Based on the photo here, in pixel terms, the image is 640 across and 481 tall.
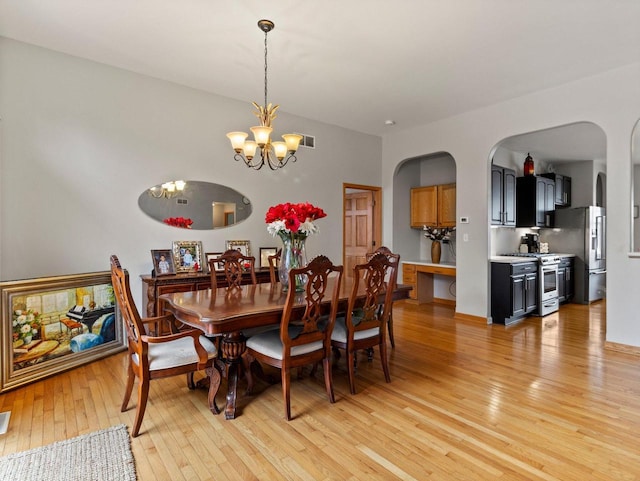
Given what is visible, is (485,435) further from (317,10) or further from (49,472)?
(317,10)

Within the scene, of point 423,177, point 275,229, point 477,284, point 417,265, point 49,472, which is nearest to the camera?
point 49,472

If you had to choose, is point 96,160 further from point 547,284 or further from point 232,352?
point 547,284

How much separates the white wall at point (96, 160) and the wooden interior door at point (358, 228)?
6.84 ft

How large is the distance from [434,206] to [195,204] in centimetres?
394

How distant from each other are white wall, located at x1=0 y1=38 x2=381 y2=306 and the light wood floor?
116 cm

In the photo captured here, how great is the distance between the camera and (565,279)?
630 cm

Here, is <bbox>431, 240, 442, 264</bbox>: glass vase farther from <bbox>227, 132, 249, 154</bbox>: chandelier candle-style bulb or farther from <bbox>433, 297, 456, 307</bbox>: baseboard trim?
<bbox>227, 132, 249, 154</bbox>: chandelier candle-style bulb

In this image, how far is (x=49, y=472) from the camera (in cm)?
190

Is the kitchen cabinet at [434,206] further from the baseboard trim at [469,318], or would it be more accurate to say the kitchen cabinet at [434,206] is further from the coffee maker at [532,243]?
the coffee maker at [532,243]

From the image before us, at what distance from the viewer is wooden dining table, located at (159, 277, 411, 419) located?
2246mm

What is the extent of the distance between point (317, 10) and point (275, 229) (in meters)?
1.70

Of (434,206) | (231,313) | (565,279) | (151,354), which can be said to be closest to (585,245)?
(565,279)

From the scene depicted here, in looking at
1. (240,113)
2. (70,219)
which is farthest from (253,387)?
(240,113)

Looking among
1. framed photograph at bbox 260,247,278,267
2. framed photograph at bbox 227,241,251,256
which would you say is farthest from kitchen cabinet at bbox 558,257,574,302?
framed photograph at bbox 227,241,251,256
